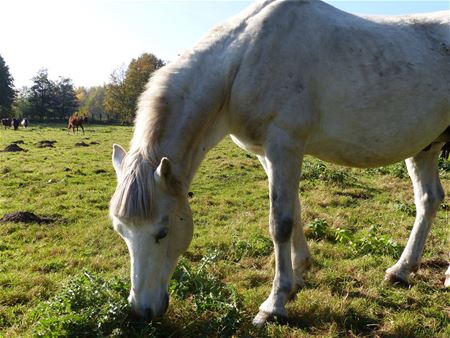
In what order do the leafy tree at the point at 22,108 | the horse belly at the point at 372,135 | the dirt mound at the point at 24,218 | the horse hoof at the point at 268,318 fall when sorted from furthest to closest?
the leafy tree at the point at 22,108
the dirt mound at the point at 24,218
the horse belly at the point at 372,135
the horse hoof at the point at 268,318

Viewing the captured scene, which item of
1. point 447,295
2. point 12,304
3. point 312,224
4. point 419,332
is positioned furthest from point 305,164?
point 12,304

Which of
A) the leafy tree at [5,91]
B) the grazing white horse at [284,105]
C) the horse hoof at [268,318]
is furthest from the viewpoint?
the leafy tree at [5,91]

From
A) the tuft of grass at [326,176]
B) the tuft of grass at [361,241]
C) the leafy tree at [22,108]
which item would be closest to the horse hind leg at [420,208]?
the tuft of grass at [361,241]

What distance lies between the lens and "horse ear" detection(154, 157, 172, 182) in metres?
2.88

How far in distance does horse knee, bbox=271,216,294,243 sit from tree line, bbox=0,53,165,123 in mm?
45689

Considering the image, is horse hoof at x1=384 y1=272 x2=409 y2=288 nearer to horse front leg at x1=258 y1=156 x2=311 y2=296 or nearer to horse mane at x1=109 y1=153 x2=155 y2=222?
horse front leg at x1=258 y1=156 x2=311 y2=296

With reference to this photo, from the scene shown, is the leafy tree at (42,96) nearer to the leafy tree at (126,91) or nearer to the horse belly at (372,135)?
the leafy tree at (126,91)

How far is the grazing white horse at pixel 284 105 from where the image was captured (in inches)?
126

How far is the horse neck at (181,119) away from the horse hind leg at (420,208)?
2.50 meters

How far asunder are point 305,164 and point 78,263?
6.81 metres

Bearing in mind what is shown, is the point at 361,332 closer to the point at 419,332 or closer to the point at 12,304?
the point at 419,332

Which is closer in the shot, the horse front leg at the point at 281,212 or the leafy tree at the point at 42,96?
the horse front leg at the point at 281,212

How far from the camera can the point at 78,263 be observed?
4.90m

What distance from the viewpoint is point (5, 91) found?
176 ft
